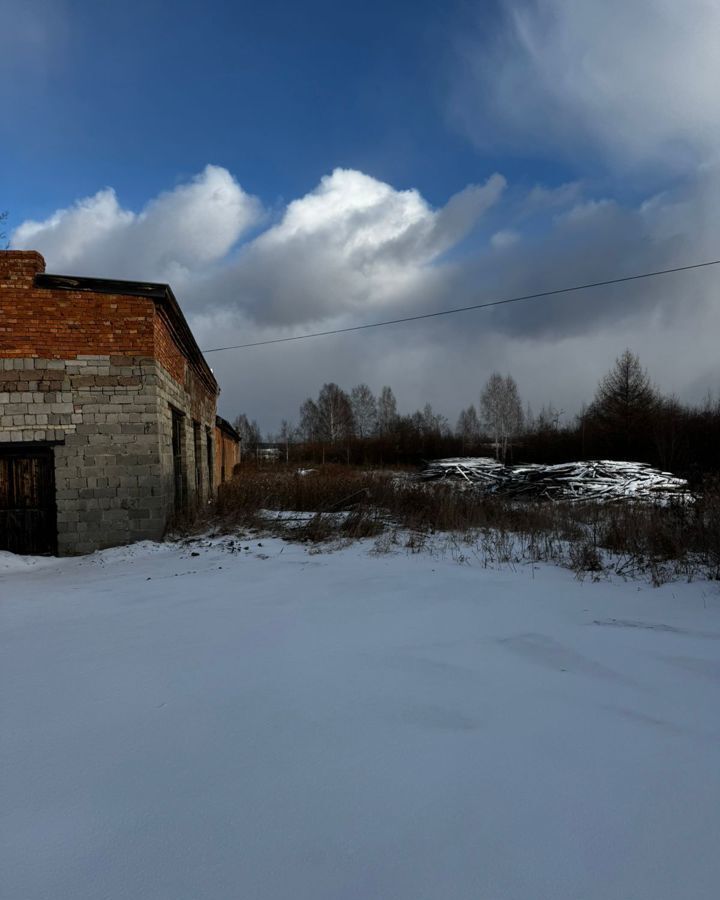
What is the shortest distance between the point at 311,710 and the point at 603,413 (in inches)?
1318

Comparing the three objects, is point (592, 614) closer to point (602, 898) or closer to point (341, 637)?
point (341, 637)

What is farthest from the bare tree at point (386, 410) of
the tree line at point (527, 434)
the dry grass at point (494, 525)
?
the dry grass at point (494, 525)

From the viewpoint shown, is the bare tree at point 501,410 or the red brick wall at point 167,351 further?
the bare tree at point 501,410

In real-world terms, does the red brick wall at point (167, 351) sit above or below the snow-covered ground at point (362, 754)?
above

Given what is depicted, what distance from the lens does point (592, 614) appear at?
4145mm

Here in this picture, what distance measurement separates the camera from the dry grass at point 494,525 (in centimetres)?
602

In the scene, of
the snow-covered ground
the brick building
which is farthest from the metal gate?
the snow-covered ground

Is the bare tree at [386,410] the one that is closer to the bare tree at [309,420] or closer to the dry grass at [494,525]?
the bare tree at [309,420]

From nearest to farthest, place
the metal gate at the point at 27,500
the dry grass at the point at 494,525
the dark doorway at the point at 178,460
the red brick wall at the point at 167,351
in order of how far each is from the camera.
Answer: the dry grass at the point at 494,525, the metal gate at the point at 27,500, the red brick wall at the point at 167,351, the dark doorway at the point at 178,460

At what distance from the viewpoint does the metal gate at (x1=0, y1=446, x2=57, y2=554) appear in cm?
777

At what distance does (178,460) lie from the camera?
10.2 meters

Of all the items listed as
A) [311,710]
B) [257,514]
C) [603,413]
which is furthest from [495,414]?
→ [311,710]

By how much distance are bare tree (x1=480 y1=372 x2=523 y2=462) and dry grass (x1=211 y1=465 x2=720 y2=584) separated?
3313 centimetres

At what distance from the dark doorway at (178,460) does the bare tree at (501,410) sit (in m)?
35.3
